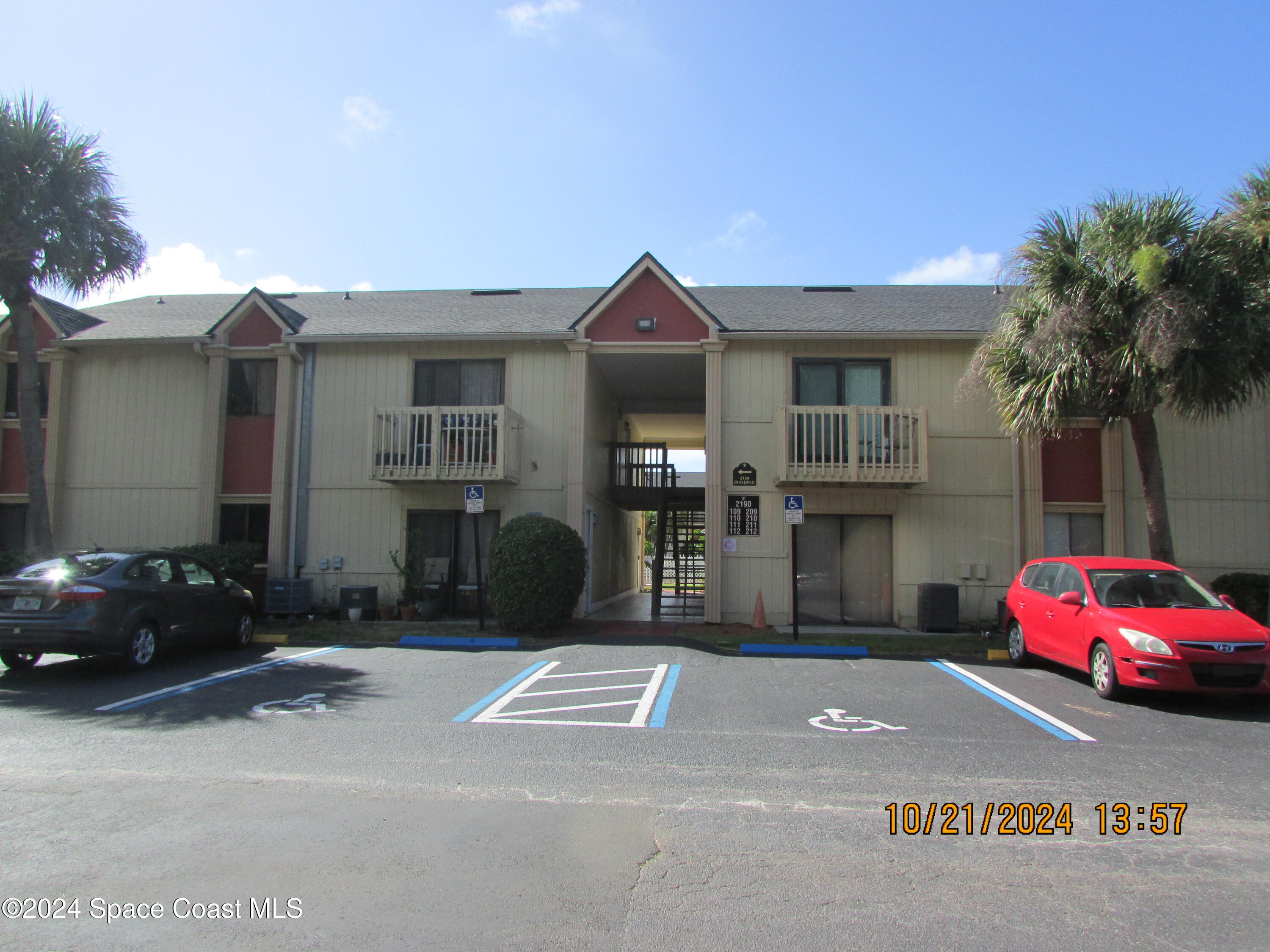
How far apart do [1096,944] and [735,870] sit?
1.64 m

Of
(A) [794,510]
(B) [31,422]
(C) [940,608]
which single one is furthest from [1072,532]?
(B) [31,422]

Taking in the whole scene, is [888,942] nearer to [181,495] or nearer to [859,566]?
[859,566]

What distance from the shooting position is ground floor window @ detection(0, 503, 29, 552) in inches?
648

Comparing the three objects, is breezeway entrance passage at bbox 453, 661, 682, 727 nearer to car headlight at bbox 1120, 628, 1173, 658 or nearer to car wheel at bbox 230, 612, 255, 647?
car wheel at bbox 230, 612, 255, 647

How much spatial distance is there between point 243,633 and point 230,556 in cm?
409

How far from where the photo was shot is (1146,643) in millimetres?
8102

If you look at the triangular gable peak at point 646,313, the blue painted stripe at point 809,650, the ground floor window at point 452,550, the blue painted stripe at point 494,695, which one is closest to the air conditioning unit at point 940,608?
the blue painted stripe at point 809,650

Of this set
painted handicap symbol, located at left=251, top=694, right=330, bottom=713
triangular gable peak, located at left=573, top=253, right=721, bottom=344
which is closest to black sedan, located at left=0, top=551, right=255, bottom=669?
painted handicap symbol, located at left=251, top=694, right=330, bottom=713

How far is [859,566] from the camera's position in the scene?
15578 millimetres

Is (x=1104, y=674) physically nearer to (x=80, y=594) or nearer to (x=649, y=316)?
(x=649, y=316)

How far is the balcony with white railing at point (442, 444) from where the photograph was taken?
586 inches

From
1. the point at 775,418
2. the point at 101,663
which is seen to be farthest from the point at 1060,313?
the point at 101,663

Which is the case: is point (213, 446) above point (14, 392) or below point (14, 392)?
below
